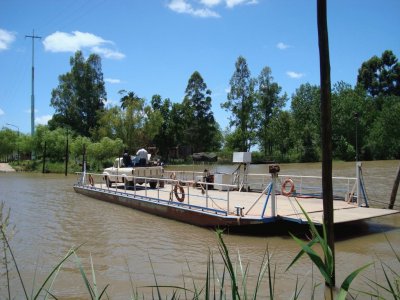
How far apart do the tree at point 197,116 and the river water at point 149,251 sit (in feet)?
171

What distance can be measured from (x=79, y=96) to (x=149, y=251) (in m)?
65.0

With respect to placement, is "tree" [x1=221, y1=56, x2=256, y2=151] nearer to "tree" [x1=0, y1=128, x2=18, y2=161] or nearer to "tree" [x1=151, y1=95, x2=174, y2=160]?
"tree" [x1=151, y1=95, x2=174, y2=160]

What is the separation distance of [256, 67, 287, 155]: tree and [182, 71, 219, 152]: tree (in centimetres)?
868

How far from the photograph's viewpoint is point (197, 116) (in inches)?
2739

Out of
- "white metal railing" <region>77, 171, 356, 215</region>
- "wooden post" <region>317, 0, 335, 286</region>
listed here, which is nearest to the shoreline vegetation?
"wooden post" <region>317, 0, 335, 286</region>

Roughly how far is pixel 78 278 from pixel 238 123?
64.6m

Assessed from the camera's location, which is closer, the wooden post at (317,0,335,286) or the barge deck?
the wooden post at (317,0,335,286)

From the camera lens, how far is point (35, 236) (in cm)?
1283

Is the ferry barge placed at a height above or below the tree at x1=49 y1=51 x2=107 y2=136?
below

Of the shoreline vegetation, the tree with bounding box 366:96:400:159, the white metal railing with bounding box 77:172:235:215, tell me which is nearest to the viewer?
the shoreline vegetation

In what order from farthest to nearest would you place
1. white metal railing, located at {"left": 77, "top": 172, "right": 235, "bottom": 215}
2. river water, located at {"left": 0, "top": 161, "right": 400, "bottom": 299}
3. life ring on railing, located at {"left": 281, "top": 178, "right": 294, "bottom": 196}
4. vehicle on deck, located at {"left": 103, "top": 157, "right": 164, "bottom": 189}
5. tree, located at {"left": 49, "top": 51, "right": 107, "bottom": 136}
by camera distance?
tree, located at {"left": 49, "top": 51, "right": 107, "bottom": 136}
vehicle on deck, located at {"left": 103, "top": 157, "right": 164, "bottom": 189}
life ring on railing, located at {"left": 281, "top": 178, "right": 294, "bottom": 196}
white metal railing, located at {"left": 77, "top": 172, "right": 235, "bottom": 215}
river water, located at {"left": 0, "top": 161, "right": 400, "bottom": 299}

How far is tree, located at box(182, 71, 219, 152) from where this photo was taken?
68.7m

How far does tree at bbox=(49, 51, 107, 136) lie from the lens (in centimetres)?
7088

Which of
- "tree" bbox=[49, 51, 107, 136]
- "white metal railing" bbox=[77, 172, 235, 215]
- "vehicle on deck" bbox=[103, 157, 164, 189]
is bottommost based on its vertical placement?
"white metal railing" bbox=[77, 172, 235, 215]
